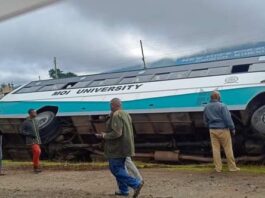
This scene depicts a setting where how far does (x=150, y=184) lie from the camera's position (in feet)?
27.3

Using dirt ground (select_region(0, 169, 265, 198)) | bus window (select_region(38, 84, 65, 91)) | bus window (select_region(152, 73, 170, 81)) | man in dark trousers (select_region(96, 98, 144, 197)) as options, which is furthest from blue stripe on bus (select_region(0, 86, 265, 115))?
man in dark trousers (select_region(96, 98, 144, 197))

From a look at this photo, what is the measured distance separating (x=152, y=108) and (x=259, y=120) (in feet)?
9.06

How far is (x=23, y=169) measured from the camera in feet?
39.2

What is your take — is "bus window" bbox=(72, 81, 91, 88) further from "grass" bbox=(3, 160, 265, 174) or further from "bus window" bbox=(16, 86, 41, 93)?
"grass" bbox=(3, 160, 265, 174)

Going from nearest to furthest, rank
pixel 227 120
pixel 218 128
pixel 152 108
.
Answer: pixel 227 120 < pixel 218 128 < pixel 152 108

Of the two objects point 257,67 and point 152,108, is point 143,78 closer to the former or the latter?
point 152,108

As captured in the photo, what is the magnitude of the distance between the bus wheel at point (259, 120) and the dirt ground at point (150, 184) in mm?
1200

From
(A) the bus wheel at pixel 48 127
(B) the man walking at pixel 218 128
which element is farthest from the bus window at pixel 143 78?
(B) the man walking at pixel 218 128

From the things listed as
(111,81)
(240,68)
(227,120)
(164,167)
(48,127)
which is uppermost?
(240,68)

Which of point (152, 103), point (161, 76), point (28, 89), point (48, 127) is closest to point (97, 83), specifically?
point (48, 127)

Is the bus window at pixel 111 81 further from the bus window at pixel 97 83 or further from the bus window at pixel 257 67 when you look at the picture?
the bus window at pixel 257 67

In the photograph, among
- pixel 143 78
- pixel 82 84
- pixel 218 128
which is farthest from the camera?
pixel 82 84

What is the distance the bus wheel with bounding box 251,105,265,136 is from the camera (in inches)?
377

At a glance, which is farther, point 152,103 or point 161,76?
point 161,76
